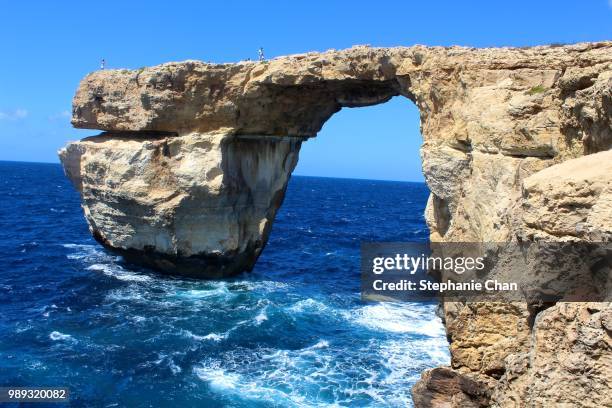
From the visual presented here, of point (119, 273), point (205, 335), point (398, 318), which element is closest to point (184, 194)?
point (119, 273)

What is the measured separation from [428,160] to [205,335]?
997cm

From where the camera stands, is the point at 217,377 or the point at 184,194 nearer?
the point at 217,377

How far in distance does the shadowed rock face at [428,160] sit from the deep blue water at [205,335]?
2.87 m

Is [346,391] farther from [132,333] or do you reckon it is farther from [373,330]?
[132,333]

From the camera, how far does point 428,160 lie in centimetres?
1452

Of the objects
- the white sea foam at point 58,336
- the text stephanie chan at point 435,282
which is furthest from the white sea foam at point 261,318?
the text stephanie chan at point 435,282

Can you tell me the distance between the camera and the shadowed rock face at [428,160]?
19.9 feet

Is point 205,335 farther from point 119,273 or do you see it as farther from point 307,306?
point 119,273

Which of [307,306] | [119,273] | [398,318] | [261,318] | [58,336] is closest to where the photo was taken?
[58,336]

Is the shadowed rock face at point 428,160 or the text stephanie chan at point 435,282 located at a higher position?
the shadowed rock face at point 428,160

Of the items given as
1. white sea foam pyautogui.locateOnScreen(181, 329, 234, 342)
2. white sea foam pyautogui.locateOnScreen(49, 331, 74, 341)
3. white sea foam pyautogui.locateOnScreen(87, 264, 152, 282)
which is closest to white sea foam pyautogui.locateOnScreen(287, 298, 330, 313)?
white sea foam pyautogui.locateOnScreen(181, 329, 234, 342)

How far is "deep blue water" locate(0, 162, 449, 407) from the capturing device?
14.4 meters

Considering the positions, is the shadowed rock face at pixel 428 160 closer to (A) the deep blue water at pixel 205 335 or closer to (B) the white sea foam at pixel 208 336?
(A) the deep blue water at pixel 205 335

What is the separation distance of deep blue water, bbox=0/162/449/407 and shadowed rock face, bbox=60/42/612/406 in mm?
2874
